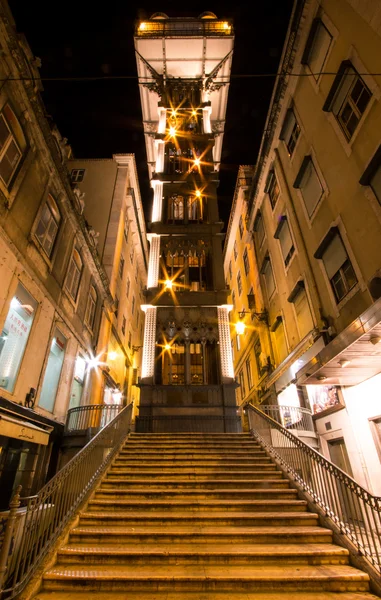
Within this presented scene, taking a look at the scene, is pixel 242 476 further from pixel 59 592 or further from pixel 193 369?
pixel 193 369

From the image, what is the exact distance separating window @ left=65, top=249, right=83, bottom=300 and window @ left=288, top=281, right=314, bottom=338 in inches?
436

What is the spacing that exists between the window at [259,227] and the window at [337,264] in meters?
9.73

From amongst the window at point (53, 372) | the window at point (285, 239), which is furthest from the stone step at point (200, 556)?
the window at point (285, 239)

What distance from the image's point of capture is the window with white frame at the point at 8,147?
359 inches

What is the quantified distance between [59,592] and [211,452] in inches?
227

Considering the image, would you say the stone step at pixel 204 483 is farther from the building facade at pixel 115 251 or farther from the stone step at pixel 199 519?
the building facade at pixel 115 251

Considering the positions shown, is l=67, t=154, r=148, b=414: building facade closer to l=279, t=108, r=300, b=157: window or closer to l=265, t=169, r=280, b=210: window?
l=265, t=169, r=280, b=210: window

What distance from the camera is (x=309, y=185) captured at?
47.1 ft

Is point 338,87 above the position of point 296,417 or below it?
above

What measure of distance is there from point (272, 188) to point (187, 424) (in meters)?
15.6

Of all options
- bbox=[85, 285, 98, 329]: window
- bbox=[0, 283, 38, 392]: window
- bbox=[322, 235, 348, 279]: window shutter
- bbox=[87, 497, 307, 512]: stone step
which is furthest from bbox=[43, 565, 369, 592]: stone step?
bbox=[85, 285, 98, 329]: window

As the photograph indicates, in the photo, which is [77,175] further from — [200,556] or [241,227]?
[200,556]

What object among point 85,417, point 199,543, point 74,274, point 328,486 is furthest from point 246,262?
point 199,543

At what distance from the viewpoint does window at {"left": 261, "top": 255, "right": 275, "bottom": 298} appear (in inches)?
793
